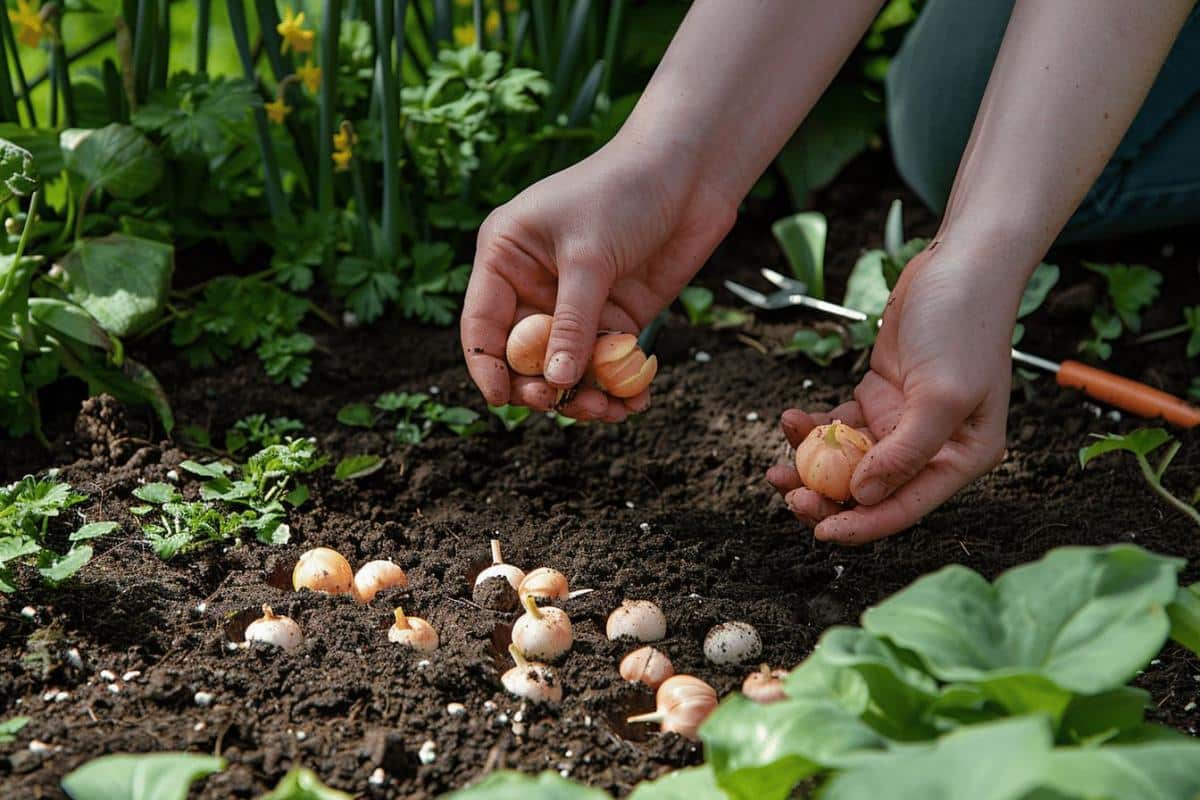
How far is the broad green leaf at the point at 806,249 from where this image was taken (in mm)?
2729

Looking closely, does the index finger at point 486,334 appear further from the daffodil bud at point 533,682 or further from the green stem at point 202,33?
the green stem at point 202,33

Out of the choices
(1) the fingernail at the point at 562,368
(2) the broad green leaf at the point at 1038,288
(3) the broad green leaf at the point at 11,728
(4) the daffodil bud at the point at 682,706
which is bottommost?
(4) the daffodil bud at the point at 682,706

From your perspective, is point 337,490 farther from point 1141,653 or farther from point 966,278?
point 1141,653

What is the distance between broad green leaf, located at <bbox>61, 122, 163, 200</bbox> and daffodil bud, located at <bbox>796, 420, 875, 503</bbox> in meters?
1.30

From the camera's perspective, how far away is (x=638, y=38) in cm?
315

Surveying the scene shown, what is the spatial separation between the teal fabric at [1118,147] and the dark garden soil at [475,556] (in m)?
0.19

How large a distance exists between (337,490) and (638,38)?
5.23 feet

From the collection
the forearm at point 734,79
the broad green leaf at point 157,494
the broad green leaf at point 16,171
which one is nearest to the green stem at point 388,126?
the forearm at point 734,79

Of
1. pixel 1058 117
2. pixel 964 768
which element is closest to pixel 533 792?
pixel 964 768

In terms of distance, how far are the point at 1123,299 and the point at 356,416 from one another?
1532mm

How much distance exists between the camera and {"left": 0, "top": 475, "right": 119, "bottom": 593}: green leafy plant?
1.58 m

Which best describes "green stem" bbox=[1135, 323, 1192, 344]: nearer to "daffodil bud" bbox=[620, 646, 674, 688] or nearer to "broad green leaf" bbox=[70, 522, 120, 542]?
"daffodil bud" bbox=[620, 646, 674, 688]

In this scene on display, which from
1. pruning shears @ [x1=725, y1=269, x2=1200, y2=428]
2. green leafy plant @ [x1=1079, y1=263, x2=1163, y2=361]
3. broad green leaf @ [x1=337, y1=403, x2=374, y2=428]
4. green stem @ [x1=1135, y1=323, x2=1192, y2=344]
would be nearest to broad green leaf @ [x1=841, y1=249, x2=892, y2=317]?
pruning shears @ [x1=725, y1=269, x2=1200, y2=428]

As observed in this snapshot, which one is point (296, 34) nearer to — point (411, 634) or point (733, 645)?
point (411, 634)
